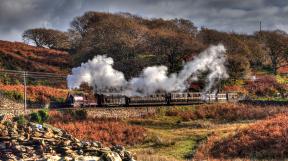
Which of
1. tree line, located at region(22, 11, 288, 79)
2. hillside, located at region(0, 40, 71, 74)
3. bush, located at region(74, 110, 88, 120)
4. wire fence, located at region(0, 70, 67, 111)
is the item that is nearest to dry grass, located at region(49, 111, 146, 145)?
bush, located at region(74, 110, 88, 120)

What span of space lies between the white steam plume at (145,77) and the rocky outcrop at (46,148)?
87.7 ft

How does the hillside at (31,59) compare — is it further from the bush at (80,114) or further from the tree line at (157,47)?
the bush at (80,114)

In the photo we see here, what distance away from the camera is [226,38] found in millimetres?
84188

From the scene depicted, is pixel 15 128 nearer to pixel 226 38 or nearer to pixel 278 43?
pixel 226 38

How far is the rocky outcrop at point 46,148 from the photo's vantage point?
22609 millimetres

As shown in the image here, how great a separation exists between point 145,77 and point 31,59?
36034 mm

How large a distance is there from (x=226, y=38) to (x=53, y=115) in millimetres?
48566

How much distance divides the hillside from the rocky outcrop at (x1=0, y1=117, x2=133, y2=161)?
5165 cm

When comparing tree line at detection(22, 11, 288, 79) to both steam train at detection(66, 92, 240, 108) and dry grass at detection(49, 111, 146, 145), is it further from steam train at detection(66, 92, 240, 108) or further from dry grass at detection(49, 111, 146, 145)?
dry grass at detection(49, 111, 146, 145)

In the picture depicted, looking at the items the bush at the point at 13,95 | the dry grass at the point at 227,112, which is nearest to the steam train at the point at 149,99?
the dry grass at the point at 227,112

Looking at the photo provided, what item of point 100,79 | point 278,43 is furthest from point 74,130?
point 278,43

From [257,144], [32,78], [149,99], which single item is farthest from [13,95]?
[257,144]

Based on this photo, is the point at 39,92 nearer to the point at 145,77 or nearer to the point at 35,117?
the point at 145,77

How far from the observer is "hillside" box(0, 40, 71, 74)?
7869 centimetres
